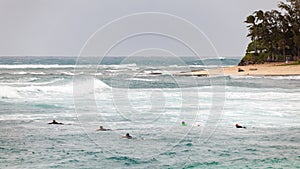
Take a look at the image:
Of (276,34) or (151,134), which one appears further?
(276,34)

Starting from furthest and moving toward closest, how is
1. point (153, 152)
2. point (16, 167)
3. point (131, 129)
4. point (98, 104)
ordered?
1. point (98, 104)
2. point (131, 129)
3. point (153, 152)
4. point (16, 167)

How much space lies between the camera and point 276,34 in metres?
54.3

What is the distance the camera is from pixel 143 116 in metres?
16.8

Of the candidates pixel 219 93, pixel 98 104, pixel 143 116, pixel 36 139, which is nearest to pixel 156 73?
pixel 219 93

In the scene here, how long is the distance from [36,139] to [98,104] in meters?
6.86

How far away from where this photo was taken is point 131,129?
14.7m

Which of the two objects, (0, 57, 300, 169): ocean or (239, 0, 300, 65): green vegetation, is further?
(239, 0, 300, 65): green vegetation

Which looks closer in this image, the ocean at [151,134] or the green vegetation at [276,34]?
the ocean at [151,134]

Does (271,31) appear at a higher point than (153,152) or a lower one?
higher

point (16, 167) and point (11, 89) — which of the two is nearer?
point (16, 167)

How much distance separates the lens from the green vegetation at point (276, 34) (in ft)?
178

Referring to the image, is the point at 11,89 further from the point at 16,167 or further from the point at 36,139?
the point at 16,167

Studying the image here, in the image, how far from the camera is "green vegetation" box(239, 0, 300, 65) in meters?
54.4

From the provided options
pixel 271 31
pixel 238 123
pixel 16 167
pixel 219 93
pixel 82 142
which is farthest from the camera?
pixel 271 31
